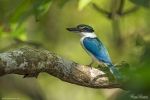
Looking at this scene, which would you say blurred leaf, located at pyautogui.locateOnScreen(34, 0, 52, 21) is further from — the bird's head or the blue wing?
the bird's head

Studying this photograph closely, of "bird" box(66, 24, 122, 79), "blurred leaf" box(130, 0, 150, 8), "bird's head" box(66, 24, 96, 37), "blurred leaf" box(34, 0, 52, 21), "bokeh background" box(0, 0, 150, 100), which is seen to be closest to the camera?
"blurred leaf" box(34, 0, 52, 21)

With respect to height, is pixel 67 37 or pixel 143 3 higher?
pixel 143 3

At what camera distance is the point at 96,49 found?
400 cm

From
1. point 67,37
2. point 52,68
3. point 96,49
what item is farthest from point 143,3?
point 67,37

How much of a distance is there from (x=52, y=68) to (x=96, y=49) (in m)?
1.40

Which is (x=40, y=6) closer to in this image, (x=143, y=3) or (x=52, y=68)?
(x=52, y=68)

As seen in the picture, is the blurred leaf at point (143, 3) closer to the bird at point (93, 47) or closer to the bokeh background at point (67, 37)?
the bird at point (93, 47)

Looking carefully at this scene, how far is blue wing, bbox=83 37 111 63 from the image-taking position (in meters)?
3.84

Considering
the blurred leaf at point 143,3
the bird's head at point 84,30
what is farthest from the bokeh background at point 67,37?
the blurred leaf at point 143,3

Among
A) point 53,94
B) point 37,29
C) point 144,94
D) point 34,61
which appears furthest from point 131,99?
point 53,94

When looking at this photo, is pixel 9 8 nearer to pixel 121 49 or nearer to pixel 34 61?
pixel 121 49

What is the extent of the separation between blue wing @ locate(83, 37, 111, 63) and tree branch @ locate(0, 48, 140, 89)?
0.52 metres

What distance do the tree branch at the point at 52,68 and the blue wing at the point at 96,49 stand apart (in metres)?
0.52

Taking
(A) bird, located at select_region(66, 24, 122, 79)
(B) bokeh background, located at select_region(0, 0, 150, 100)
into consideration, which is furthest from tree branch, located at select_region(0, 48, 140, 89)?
(B) bokeh background, located at select_region(0, 0, 150, 100)
